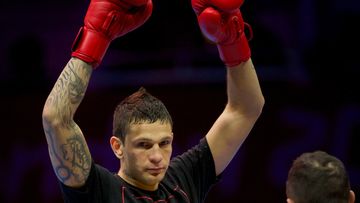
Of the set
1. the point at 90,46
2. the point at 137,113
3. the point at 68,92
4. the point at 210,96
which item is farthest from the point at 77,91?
the point at 210,96

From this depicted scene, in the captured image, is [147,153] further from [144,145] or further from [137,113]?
[137,113]

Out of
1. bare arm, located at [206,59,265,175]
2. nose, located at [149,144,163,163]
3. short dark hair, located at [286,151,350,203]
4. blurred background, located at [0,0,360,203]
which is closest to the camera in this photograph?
short dark hair, located at [286,151,350,203]

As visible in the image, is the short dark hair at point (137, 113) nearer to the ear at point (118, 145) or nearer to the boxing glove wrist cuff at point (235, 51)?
the ear at point (118, 145)

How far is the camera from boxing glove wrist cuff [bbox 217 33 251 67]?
8.59 feet

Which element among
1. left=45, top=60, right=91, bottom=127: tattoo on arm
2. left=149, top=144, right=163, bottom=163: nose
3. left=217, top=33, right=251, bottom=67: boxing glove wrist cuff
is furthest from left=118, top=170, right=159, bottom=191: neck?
left=217, top=33, right=251, bottom=67: boxing glove wrist cuff

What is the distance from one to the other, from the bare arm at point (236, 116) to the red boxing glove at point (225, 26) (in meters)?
0.06

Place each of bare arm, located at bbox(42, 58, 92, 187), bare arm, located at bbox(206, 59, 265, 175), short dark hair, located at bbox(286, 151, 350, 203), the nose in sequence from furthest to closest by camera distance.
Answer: bare arm, located at bbox(206, 59, 265, 175) → the nose → bare arm, located at bbox(42, 58, 92, 187) → short dark hair, located at bbox(286, 151, 350, 203)

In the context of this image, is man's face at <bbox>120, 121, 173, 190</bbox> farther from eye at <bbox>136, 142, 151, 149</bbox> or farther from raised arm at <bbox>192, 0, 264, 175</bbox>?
raised arm at <bbox>192, 0, 264, 175</bbox>

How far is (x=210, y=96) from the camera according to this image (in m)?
4.50

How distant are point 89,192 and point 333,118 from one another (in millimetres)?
2385

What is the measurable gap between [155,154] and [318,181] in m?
0.60

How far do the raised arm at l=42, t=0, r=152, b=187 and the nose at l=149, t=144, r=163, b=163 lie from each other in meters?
0.22

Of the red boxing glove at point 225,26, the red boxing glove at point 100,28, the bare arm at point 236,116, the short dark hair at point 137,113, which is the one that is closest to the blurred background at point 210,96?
the bare arm at point 236,116

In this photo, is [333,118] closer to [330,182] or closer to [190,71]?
[190,71]
